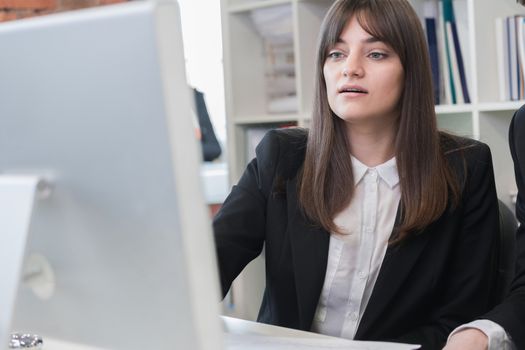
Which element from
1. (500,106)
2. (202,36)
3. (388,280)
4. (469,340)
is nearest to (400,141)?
(388,280)

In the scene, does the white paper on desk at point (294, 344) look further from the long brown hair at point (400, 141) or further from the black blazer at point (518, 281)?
the long brown hair at point (400, 141)

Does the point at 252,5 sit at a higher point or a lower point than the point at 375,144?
higher

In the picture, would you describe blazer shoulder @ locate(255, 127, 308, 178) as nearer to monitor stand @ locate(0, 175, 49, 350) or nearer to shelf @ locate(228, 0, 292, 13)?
monitor stand @ locate(0, 175, 49, 350)

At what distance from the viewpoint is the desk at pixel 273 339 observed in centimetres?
107

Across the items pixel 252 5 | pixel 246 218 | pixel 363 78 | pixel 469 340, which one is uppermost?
pixel 252 5

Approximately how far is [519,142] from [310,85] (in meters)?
1.40

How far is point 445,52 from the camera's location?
241 centimetres

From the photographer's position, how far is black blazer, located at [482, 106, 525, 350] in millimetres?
1216

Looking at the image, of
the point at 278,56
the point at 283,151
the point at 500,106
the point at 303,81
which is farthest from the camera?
the point at 278,56

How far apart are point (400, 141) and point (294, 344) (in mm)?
571

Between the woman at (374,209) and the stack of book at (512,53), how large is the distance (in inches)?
30.3

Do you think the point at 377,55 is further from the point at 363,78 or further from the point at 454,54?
the point at 454,54

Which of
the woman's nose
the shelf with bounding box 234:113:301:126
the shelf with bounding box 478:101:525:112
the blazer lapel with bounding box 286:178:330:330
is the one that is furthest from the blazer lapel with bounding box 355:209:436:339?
the shelf with bounding box 234:113:301:126

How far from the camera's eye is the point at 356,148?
61.0 inches
